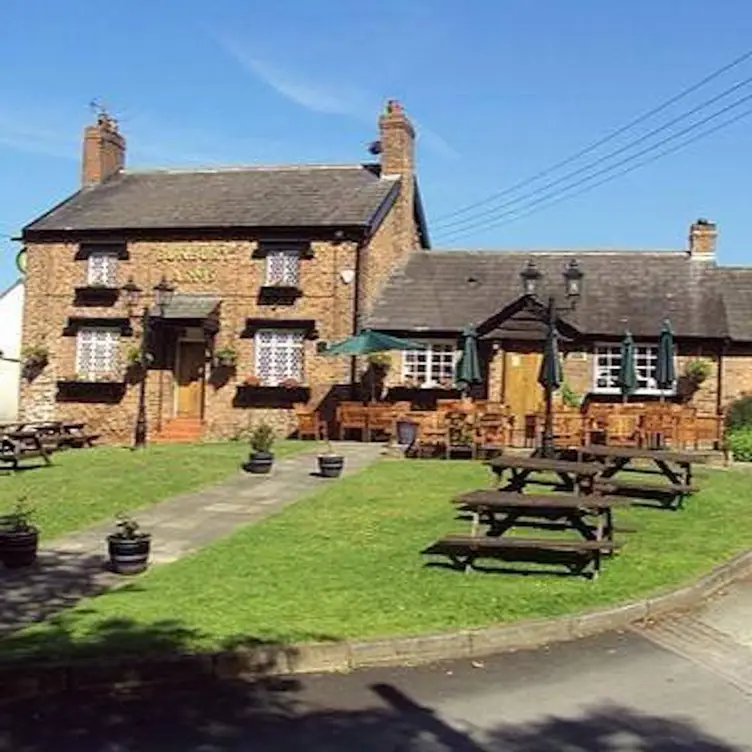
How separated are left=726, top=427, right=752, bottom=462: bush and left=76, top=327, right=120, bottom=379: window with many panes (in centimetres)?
1655

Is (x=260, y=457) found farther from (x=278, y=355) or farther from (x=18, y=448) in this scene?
(x=278, y=355)

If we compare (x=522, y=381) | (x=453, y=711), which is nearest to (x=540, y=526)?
(x=453, y=711)

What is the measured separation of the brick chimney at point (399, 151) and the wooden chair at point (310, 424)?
6975mm

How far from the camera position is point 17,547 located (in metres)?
10.5

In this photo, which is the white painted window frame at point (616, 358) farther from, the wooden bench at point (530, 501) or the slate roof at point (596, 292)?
the wooden bench at point (530, 501)

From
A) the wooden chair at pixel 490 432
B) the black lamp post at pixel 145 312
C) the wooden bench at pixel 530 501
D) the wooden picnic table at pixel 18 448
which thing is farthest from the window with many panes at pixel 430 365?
the wooden bench at pixel 530 501

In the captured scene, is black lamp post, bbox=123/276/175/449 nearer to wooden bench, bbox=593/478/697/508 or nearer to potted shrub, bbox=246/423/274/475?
potted shrub, bbox=246/423/274/475

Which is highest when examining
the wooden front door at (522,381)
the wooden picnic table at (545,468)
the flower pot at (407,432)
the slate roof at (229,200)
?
the slate roof at (229,200)

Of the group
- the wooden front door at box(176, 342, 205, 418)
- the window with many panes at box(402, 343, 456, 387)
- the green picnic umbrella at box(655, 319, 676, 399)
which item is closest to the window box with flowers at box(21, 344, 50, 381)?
the wooden front door at box(176, 342, 205, 418)

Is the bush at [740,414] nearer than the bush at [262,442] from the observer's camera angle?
No

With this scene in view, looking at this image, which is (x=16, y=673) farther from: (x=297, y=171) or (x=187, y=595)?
(x=297, y=171)

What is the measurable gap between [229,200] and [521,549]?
21204 mm

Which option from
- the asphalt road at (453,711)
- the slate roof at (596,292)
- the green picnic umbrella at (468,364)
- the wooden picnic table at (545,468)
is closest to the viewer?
the asphalt road at (453,711)

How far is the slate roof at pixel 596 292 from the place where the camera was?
26703 millimetres
